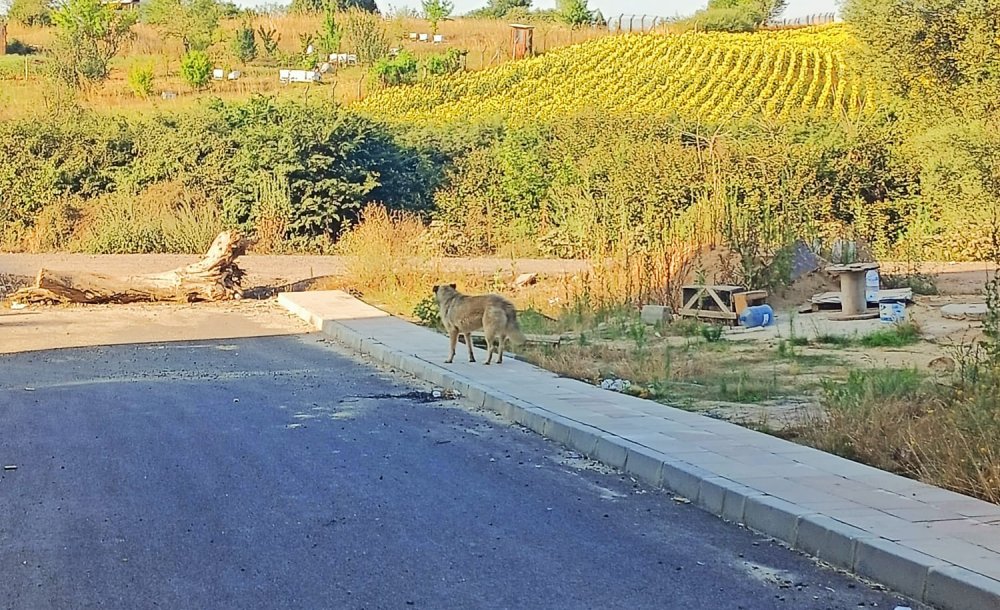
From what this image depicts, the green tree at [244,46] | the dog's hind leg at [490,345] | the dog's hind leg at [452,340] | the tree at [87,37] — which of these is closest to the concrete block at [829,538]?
the dog's hind leg at [490,345]

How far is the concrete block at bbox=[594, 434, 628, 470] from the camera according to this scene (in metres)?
8.93

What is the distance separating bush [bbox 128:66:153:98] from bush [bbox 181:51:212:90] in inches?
103

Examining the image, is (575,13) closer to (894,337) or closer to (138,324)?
(138,324)

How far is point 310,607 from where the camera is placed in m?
5.55

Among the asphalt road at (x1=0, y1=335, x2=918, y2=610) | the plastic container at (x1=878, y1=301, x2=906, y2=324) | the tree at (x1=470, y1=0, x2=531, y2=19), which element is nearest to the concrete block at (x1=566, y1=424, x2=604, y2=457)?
the asphalt road at (x1=0, y1=335, x2=918, y2=610)

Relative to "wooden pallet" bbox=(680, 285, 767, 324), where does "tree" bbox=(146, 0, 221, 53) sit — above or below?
above

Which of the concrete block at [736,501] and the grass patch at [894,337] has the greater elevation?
the grass patch at [894,337]

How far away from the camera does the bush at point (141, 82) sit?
186ft

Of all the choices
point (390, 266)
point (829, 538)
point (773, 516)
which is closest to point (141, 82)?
point (390, 266)

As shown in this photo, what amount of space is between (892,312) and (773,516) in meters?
10.3

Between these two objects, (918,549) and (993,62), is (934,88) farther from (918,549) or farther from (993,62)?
(918,549)

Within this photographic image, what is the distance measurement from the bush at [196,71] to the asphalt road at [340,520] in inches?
2092

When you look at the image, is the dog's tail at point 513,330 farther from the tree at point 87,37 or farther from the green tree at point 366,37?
the green tree at point 366,37

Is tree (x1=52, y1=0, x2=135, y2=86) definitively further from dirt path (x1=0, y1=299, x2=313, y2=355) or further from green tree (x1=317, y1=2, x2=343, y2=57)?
dirt path (x1=0, y1=299, x2=313, y2=355)
